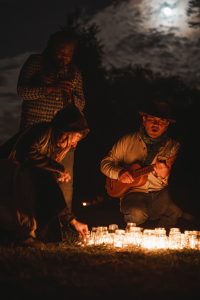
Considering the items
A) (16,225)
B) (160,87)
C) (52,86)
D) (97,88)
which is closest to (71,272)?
(16,225)

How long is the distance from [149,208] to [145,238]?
1296mm

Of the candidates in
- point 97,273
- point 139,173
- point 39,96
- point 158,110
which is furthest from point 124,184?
point 97,273

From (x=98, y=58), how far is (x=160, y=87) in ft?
10.8

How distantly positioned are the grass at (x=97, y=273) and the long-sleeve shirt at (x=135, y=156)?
5.66 feet

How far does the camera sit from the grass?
161 inches

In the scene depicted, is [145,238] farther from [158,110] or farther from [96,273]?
[158,110]

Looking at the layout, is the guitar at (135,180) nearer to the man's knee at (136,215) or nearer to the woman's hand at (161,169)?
the woman's hand at (161,169)

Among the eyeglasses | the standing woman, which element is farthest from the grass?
the eyeglasses

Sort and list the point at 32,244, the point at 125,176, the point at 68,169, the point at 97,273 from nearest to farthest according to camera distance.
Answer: the point at 97,273 < the point at 32,244 < the point at 68,169 < the point at 125,176

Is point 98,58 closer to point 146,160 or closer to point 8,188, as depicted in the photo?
point 146,160

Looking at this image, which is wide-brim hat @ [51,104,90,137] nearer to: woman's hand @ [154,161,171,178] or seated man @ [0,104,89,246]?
seated man @ [0,104,89,246]

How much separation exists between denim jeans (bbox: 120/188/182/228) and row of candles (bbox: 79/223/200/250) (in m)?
0.84

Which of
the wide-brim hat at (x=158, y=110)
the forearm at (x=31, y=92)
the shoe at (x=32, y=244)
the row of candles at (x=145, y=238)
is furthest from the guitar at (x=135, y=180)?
the shoe at (x=32, y=244)

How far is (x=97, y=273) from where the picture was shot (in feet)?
15.4
